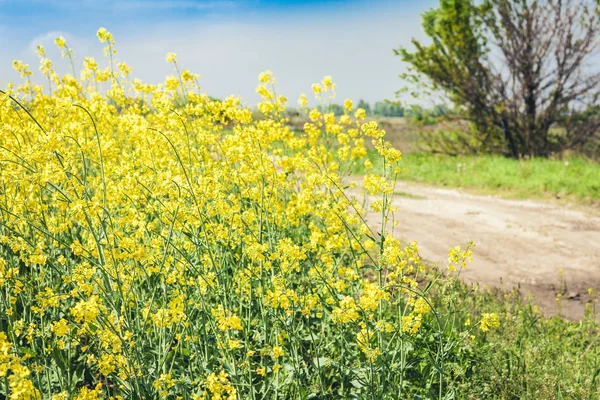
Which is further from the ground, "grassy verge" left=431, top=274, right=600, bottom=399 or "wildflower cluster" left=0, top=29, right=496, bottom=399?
"wildflower cluster" left=0, top=29, right=496, bottom=399

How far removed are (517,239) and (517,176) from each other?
13.1 ft

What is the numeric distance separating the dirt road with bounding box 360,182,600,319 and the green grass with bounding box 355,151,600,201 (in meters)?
0.66

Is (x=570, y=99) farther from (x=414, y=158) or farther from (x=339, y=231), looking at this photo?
(x=339, y=231)

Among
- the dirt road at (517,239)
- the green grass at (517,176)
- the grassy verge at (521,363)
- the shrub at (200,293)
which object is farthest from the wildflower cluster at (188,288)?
the green grass at (517,176)

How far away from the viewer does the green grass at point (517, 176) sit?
9672mm

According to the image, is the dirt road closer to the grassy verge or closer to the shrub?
the grassy verge

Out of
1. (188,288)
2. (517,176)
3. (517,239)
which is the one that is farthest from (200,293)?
(517,176)

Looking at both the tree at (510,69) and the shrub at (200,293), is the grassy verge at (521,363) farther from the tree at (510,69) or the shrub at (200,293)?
the tree at (510,69)

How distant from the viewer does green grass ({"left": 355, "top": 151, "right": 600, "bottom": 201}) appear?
9.67 m

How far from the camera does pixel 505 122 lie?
14336mm

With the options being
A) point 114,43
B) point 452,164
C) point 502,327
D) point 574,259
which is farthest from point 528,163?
point 114,43

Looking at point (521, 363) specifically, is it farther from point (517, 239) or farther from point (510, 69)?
point (510, 69)

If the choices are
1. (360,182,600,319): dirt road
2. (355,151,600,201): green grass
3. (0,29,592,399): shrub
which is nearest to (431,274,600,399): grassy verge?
(0,29,592,399): shrub

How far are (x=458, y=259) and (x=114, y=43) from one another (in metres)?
3.97
